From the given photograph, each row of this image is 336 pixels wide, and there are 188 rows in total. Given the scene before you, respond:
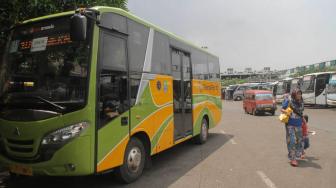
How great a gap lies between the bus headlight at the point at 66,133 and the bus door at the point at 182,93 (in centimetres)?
385

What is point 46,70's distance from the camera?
218 inches

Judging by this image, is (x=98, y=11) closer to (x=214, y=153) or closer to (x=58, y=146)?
(x=58, y=146)

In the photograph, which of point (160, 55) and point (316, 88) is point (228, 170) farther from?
point (316, 88)

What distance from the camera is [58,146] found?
203 inches

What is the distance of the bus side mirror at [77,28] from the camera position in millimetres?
5078

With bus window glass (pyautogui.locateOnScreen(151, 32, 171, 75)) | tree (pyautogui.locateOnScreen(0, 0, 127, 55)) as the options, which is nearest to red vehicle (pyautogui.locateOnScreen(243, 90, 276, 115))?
bus window glass (pyautogui.locateOnScreen(151, 32, 171, 75))

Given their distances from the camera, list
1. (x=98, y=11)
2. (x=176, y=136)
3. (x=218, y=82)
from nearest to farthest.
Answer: (x=98, y=11)
(x=176, y=136)
(x=218, y=82)

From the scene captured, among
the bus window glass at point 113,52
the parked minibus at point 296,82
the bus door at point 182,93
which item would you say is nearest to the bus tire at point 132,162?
the bus window glass at point 113,52

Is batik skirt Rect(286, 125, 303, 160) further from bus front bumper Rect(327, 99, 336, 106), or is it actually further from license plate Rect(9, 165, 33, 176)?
bus front bumper Rect(327, 99, 336, 106)

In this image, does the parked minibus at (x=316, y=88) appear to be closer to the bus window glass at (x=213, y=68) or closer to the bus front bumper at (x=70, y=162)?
the bus window glass at (x=213, y=68)

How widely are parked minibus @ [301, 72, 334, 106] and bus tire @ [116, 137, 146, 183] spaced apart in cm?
2717

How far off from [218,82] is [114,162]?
8.39 metres

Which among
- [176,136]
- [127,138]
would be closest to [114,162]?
[127,138]

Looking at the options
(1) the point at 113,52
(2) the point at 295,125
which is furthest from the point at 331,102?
(1) the point at 113,52
